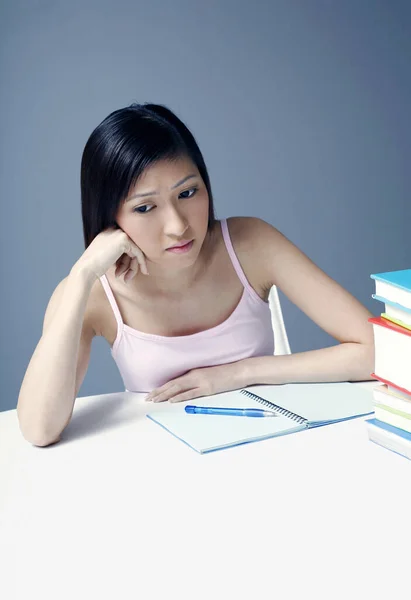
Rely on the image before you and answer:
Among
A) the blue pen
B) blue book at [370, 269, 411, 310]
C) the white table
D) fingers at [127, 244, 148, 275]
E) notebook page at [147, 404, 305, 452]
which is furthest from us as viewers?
fingers at [127, 244, 148, 275]

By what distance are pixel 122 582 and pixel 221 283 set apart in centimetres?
98

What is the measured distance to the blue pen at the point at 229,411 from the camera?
134cm

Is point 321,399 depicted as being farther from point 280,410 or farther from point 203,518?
point 203,518

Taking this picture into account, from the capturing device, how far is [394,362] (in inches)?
43.8

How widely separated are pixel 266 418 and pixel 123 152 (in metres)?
0.58

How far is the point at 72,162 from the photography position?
330cm

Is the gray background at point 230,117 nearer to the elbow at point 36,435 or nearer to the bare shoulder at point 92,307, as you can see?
the bare shoulder at point 92,307

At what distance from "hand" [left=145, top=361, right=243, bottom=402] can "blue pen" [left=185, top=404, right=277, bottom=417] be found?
0.09 meters

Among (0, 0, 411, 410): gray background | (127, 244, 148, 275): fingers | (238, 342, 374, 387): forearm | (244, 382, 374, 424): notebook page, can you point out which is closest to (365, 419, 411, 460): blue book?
(244, 382, 374, 424): notebook page

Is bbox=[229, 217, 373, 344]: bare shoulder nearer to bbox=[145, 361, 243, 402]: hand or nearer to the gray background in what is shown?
bbox=[145, 361, 243, 402]: hand

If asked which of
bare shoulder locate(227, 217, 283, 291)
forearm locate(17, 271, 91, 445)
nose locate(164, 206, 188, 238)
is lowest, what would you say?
forearm locate(17, 271, 91, 445)

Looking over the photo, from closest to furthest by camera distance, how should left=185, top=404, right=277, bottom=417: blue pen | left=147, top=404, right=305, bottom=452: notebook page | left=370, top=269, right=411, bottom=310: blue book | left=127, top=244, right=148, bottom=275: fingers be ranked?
left=370, top=269, right=411, bottom=310: blue book < left=147, top=404, right=305, bottom=452: notebook page < left=185, top=404, right=277, bottom=417: blue pen < left=127, top=244, right=148, bottom=275: fingers

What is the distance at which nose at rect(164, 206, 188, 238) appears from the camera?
152cm

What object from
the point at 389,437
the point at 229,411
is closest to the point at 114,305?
the point at 229,411
